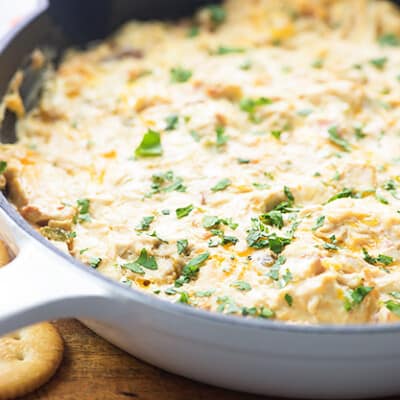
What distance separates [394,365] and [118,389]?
3.26 ft

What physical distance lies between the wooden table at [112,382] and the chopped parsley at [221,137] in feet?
3.95

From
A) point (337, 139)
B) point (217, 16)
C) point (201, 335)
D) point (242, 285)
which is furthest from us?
point (217, 16)

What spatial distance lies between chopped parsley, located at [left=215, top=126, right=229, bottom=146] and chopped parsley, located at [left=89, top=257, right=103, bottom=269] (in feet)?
3.27

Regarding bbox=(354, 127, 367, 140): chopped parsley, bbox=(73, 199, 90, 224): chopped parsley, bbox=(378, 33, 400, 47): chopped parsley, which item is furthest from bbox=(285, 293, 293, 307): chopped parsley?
bbox=(378, 33, 400, 47): chopped parsley

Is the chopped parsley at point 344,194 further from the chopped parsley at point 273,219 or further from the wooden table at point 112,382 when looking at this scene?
the wooden table at point 112,382

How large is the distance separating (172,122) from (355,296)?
1545 mm

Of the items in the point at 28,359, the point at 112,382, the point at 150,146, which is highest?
the point at 150,146

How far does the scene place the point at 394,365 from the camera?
238 cm

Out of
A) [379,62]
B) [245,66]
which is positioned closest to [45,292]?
[245,66]

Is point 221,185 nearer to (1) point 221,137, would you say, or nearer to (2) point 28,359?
(1) point 221,137

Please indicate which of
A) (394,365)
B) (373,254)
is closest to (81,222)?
(373,254)

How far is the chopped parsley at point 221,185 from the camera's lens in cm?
330

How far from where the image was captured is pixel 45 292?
236 cm

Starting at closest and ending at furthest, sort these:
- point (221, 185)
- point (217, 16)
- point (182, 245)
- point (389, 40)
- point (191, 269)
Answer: point (191, 269) < point (182, 245) < point (221, 185) < point (389, 40) < point (217, 16)
